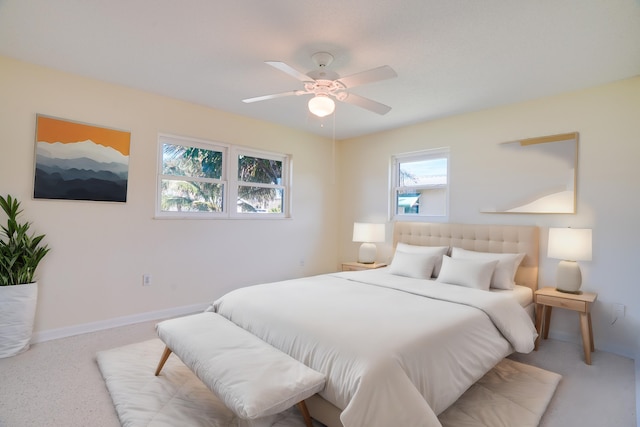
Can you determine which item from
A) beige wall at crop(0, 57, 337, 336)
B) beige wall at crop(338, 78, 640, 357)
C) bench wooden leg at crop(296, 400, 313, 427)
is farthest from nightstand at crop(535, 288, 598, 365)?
beige wall at crop(0, 57, 337, 336)

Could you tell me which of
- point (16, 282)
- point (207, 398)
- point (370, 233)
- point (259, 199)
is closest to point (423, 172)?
point (370, 233)

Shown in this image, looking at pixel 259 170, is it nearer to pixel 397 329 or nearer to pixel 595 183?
pixel 397 329

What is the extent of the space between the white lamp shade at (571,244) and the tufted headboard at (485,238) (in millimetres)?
380

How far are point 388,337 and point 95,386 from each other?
2.04 m

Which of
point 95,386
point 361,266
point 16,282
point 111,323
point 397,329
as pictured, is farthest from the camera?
point 361,266

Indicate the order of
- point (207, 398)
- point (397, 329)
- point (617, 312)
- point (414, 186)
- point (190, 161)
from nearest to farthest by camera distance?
point (397, 329) < point (207, 398) < point (617, 312) < point (190, 161) < point (414, 186)

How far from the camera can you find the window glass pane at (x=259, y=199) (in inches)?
175

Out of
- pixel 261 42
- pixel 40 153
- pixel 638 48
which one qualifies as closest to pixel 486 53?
pixel 638 48

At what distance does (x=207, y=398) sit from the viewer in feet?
6.84

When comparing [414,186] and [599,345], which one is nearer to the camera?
[599,345]

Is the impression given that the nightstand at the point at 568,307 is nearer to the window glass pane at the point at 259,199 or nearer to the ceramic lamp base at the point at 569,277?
the ceramic lamp base at the point at 569,277

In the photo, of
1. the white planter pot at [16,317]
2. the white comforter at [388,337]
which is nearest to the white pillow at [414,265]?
the white comforter at [388,337]

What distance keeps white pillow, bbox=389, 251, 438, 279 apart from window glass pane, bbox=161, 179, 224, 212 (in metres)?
2.38

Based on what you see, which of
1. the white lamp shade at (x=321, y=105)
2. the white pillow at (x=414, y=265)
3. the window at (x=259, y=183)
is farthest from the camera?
the window at (x=259, y=183)
